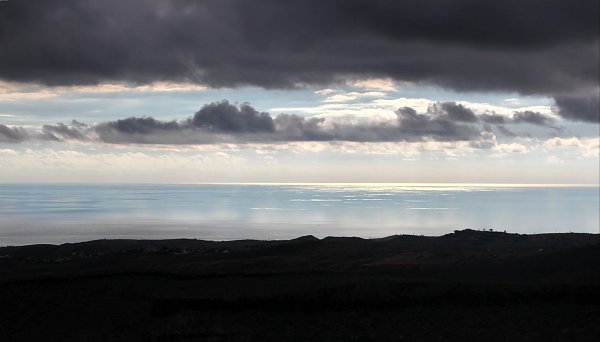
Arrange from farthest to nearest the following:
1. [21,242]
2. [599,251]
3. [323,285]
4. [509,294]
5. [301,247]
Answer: [21,242] < [301,247] < [599,251] < [323,285] < [509,294]

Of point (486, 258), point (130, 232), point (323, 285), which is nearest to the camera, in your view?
point (323, 285)

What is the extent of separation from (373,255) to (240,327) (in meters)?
41.8

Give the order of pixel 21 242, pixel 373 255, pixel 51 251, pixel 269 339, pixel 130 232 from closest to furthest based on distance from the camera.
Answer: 1. pixel 269 339
2. pixel 373 255
3. pixel 51 251
4. pixel 21 242
5. pixel 130 232

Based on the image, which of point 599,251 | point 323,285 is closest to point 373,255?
point 599,251

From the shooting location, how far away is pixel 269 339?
40500 millimetres

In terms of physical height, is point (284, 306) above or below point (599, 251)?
below

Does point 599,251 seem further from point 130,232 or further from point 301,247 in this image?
point 130,232

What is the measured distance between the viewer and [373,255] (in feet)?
267

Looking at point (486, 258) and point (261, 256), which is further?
point (261, 256)

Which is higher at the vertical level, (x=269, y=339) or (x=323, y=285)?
(x=323, y=285)

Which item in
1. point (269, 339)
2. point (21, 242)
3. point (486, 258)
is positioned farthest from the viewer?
point (21, 242)

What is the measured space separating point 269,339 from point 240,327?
9.04ft

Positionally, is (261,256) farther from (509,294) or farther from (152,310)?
(509,294)

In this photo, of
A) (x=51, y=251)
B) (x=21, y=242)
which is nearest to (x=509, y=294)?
(x=51, y=251)
